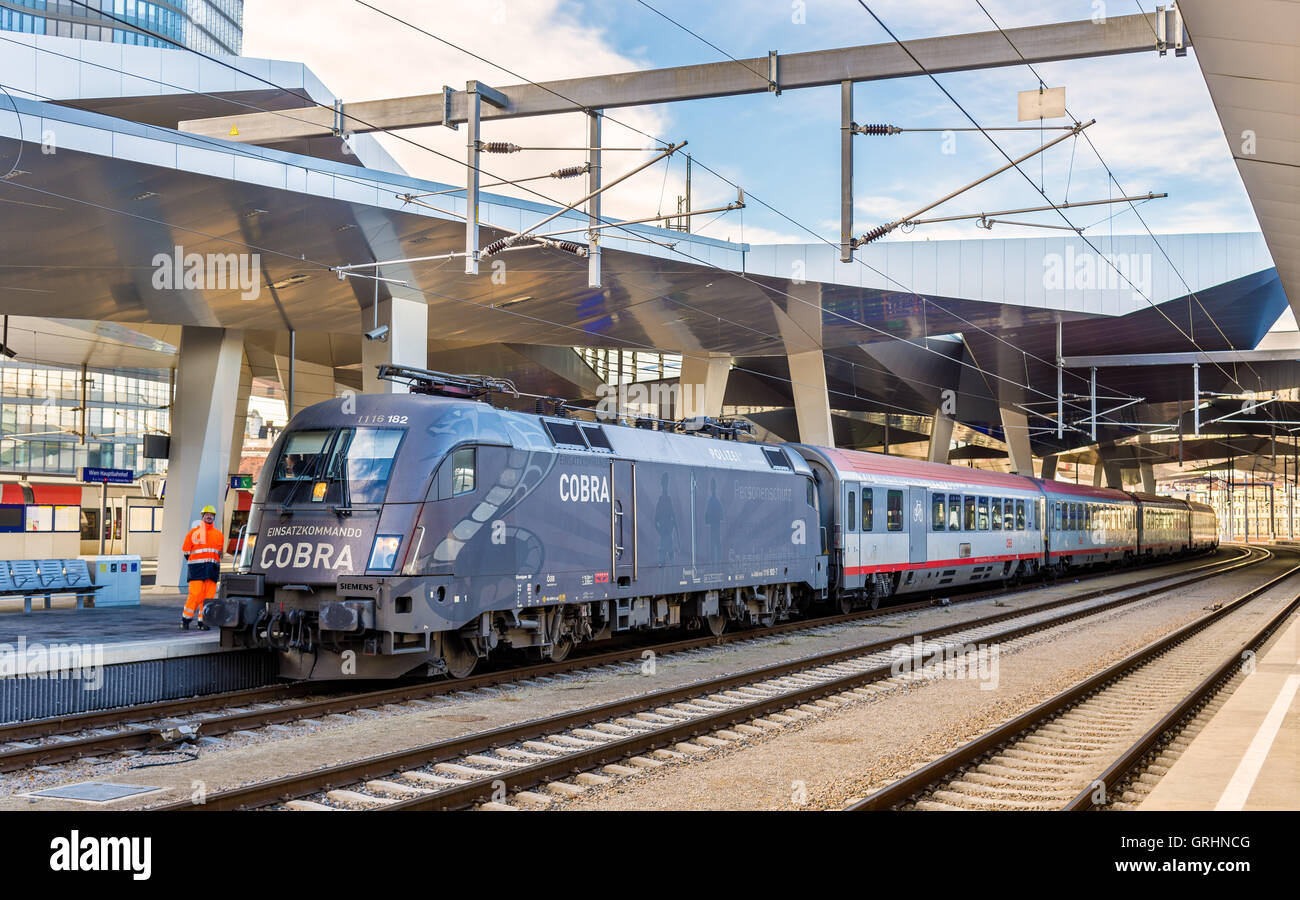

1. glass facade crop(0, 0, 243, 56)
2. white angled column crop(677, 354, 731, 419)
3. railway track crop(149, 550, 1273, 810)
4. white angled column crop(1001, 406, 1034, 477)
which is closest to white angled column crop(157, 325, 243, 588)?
white angled column crop(677, 354, 731, 419)

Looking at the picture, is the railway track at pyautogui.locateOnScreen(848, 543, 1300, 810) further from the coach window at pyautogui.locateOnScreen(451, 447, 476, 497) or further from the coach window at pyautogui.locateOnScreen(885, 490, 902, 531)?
the coach window at pyautogui.locateOnScreen(885, 490, 902, 531)

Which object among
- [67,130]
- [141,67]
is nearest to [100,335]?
[141,67]

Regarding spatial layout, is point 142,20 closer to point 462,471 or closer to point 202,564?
point 202,564

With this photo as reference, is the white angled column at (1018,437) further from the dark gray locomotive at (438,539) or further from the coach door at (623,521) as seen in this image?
the coach door at (623,521)

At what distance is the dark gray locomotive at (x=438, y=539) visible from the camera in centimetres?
1155

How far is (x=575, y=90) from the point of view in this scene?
54.3 feet

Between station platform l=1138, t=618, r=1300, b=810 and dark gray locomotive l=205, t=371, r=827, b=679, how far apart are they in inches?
284

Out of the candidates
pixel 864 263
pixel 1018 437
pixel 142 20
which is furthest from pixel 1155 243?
pixel 142 20

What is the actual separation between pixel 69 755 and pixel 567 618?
6.53 metres

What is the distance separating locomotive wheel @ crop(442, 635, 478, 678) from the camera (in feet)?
41.5

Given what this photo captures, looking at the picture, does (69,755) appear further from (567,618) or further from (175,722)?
(567,618)

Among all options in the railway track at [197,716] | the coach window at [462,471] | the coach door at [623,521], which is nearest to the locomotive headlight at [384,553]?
the coach window at [462,471]
